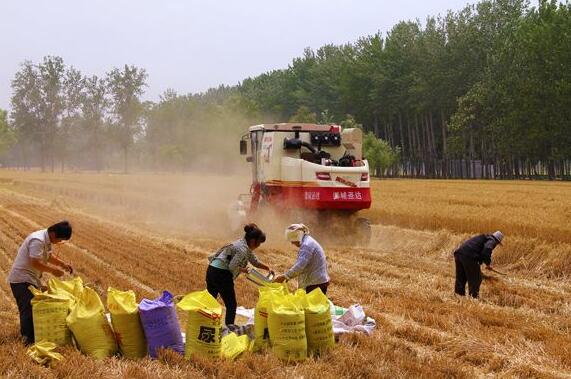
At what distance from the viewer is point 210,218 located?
74.3 feet

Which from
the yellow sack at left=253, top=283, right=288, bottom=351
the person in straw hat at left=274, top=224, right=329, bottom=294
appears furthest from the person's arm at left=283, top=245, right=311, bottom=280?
the yellow sack at left=253, top=283, right=288, bottom=351

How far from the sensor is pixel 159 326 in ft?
21.1

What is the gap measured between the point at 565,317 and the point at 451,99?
57.3 meters

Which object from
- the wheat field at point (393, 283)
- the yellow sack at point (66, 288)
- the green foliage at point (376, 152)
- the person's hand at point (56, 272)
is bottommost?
the wheat field at point (393, 283)

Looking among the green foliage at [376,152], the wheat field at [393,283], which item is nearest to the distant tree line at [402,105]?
the green foliage at [376,152]

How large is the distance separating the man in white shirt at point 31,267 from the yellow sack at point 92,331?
662 mm

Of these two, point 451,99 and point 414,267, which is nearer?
point 414,267

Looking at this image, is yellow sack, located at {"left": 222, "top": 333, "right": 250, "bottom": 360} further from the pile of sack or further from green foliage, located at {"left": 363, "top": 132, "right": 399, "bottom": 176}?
green foliage, located at {"left": 363, "top": 132, "right": 399, "bottom": 176}

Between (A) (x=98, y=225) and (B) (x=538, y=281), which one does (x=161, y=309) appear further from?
(A) (x=98, y=225)

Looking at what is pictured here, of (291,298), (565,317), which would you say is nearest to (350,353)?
(291,298)

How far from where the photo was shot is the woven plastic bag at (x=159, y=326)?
642cm

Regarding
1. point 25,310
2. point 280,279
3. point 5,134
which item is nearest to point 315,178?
point 280,279

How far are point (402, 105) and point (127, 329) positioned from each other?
2508 inches

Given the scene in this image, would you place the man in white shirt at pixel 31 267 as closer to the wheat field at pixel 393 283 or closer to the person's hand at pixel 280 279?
the wheat field at pixel 393 283
